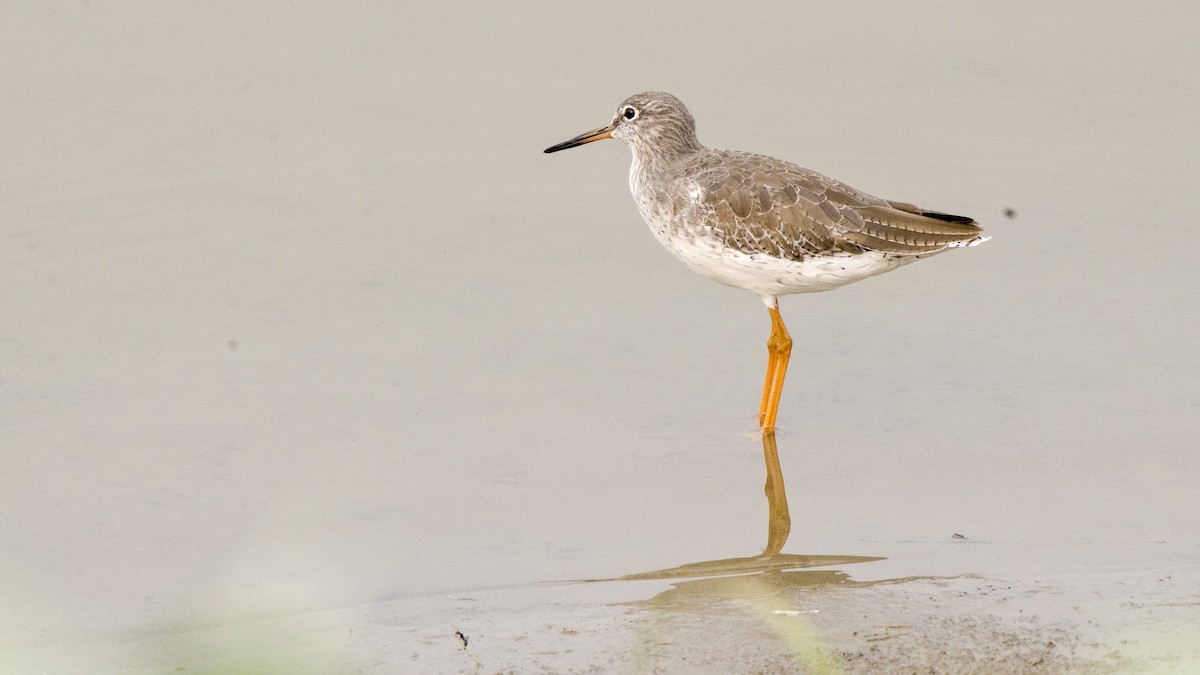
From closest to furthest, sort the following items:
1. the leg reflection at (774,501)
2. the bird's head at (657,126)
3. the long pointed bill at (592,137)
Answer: the leg reflection at (774,501)
the bird's head at (657,126)
the long pointed bill at (592,137)

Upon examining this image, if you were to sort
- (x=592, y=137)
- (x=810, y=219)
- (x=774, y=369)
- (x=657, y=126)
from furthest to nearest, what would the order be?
(x=592, y=137), (x=657, y=126), (x=774, y=369), (x=810, y=219)

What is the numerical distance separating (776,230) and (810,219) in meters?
0.21

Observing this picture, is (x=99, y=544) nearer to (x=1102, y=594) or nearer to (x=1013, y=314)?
(x=1102, y=594)

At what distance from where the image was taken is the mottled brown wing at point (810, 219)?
8984mm

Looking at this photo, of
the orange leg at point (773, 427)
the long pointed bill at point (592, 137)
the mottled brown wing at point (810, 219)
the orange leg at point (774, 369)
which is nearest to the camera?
the orange leg at point (773, 427)

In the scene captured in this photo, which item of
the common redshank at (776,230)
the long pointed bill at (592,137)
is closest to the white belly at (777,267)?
the common redshank at (776,230)

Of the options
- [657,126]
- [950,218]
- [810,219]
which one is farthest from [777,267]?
[657,126]

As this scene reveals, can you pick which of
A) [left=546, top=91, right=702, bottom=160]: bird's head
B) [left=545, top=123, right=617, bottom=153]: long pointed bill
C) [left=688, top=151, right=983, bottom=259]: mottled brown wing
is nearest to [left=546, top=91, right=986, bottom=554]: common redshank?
[left=688, top=151, right=983, bottom=259]: mottled brown wing

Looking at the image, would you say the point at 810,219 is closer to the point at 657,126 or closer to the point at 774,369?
the point at 774,369

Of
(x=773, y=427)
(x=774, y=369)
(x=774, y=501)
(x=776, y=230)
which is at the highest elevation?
(x=776, y=230)

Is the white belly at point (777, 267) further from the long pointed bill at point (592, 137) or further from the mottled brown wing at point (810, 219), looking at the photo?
the long pointed bill at point (592, 137)

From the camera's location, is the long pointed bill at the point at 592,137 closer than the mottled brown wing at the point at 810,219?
No

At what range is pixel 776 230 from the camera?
9078mm

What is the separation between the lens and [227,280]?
416 inches
